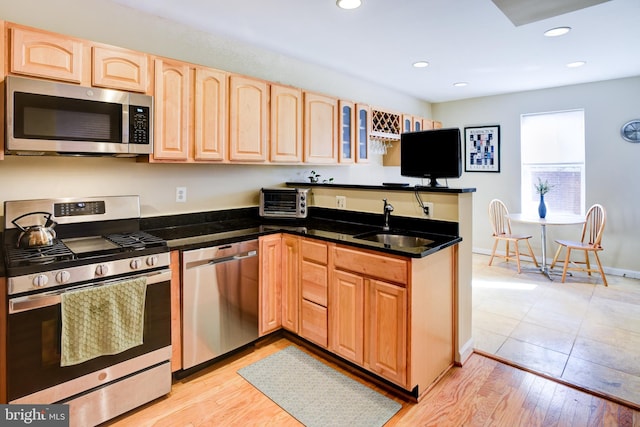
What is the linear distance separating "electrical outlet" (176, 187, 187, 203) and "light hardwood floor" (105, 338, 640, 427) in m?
1.32

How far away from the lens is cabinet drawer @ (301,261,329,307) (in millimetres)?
2529

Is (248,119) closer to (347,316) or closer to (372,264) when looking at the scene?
(372,264)

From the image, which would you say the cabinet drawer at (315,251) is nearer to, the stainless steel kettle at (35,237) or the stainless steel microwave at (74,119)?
the stainless steel microwave at (74,119)

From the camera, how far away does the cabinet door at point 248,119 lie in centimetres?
278

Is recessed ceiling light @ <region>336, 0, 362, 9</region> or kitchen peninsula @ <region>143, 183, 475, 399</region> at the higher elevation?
recessed ceiling light @ <region>336, 0, 362, 9</region>

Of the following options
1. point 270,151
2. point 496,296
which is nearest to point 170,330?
point 270,151

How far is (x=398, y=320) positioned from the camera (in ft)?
6.86

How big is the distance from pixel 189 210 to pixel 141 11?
1.52 meters

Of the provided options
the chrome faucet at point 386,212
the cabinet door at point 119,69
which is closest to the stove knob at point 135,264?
the cabinet door at point 119,69

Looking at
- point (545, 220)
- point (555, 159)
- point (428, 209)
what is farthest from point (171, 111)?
point (555, 159)

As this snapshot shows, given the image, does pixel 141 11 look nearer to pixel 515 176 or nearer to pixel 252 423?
pixel 252 423

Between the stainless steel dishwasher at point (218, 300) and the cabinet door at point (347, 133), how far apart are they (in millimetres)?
1708

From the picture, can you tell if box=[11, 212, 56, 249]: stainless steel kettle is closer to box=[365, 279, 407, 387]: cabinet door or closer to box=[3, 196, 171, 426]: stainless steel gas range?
box=[3, 196, 171, 426]: stainless steel gas range

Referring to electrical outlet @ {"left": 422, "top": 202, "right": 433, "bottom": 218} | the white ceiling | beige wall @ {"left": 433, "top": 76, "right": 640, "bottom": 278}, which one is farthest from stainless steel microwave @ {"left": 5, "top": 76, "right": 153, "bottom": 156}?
beige wall @ {"left": 433, "top": 76, "right": 640, "bottom": 278}
